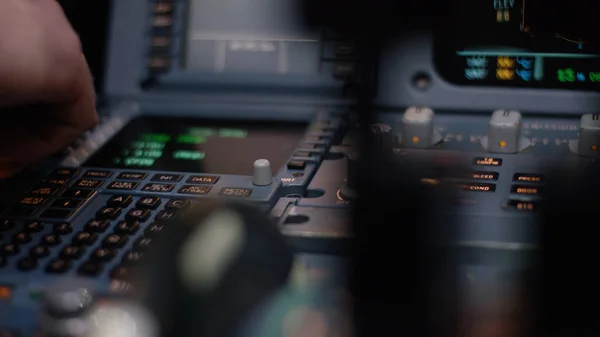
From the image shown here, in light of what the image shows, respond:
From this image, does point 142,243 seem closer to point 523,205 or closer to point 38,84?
point 38,84

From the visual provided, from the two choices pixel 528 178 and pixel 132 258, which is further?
pixel 528 178

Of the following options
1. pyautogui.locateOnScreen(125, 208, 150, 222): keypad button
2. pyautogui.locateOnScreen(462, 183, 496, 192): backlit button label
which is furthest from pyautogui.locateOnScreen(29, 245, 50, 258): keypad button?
pyautogui.locateOnScreen(462, 183, 496, 192): backlit button label

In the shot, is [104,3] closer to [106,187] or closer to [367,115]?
[106,187]

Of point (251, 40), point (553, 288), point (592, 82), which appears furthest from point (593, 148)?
point (251, 40)

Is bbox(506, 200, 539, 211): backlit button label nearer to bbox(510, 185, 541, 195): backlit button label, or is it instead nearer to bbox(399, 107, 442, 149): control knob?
bbox(510, 185, 541, 195): backlit button label

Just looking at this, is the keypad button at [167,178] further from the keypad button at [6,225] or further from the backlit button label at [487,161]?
the backlit button label at [487,161]

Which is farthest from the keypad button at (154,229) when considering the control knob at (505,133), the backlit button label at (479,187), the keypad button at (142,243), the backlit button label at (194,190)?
the control knob at (505,133)

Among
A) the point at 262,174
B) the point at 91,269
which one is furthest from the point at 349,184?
the point at 91,269

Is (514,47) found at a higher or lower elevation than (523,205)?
higher
